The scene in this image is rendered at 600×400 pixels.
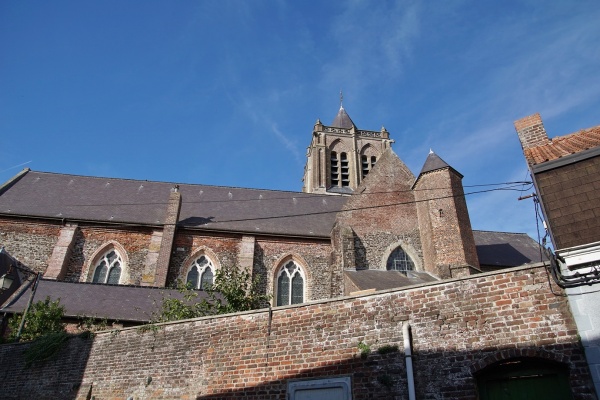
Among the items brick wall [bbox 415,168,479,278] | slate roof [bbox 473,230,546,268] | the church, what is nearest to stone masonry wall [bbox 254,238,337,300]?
the church

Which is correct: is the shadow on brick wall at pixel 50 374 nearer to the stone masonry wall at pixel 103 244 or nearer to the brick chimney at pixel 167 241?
the brick chimney at pixel 167 241

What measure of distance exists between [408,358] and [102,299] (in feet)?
37.5

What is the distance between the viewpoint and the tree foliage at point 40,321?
13.2 m

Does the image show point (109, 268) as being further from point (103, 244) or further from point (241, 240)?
point (241, 240)

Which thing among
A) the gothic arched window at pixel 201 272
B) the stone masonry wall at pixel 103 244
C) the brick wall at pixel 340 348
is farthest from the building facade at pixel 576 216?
the stone masonry wall at pixel 103 244

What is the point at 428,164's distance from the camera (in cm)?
1905

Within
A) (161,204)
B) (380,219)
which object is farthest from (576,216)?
(161,204)

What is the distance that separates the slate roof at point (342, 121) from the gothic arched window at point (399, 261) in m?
22.5

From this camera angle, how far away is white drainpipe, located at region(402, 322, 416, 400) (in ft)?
23.8

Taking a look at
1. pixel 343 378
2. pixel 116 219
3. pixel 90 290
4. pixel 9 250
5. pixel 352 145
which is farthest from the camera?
pixel 352 145

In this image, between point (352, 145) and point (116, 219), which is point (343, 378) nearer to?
point (116, 219)

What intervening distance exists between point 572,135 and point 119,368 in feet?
36.6

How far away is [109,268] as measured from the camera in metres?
19.1

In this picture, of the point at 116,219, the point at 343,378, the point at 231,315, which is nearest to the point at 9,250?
the point at 116,219
